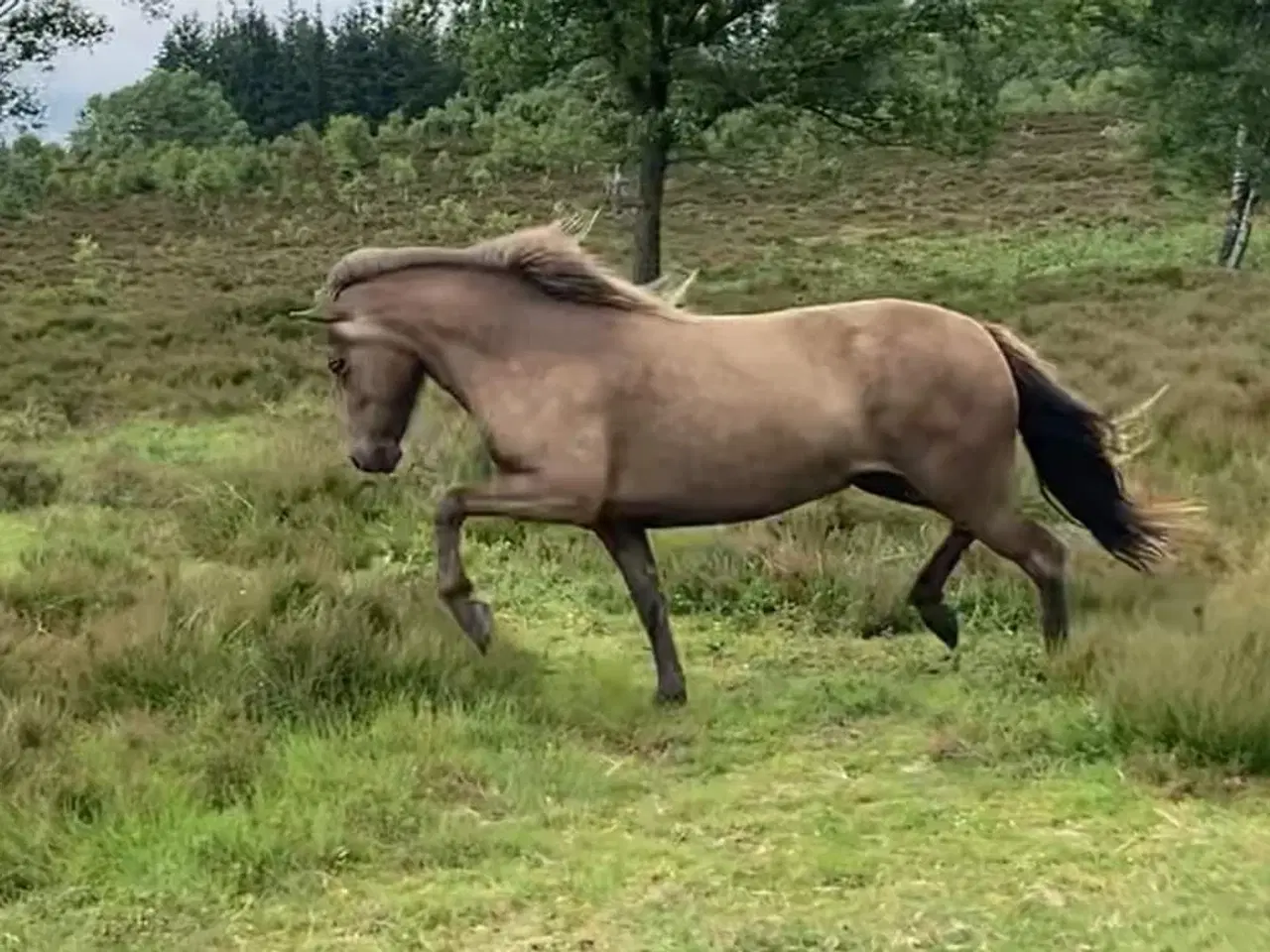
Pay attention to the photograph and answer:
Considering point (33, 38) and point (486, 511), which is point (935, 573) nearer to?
point (486, 511)

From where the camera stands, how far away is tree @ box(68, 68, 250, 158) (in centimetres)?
6719

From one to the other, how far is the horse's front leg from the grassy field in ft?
0.48

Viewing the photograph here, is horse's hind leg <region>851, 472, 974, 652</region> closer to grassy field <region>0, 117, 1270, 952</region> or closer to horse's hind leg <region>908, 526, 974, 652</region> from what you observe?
horse's hind leg <region>908, 526, 974, 652</region>

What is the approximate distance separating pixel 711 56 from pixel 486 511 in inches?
596

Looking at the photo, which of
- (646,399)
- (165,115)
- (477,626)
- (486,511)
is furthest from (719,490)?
(165,115)

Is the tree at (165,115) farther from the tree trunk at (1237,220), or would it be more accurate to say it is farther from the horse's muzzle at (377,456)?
the horse's muzzle at (377,456)

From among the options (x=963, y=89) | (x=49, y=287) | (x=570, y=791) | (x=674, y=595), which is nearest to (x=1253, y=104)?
(x=963, y=89)

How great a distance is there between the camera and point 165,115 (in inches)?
2763

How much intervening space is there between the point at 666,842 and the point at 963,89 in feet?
60.5

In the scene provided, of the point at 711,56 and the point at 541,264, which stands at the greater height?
the point at 711,56

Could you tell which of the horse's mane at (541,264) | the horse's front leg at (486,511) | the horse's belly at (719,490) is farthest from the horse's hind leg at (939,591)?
the horse's mane at (541,264)

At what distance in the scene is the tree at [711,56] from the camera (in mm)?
20562

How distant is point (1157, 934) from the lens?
4465 mm

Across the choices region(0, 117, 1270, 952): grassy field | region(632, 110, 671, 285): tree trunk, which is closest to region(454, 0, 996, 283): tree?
region(632, 110, 671, 285): tree trunk
